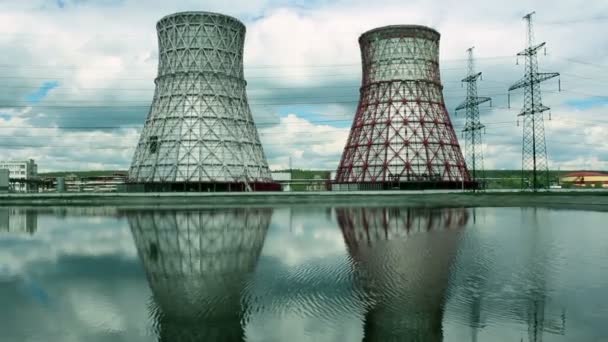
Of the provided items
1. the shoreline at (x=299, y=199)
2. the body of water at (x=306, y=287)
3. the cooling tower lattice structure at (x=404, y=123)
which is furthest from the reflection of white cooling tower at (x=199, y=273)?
the cooling tower lattice structure at (x=404, y=123)

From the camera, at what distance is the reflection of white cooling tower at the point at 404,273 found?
27.3 feet

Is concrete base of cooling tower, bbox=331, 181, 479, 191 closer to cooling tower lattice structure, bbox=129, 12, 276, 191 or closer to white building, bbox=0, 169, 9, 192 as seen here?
cooling tower lattice structure, bbox=129, 12, 276, 191

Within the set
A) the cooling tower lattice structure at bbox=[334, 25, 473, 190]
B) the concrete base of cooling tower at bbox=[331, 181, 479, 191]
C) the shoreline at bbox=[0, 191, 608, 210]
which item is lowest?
the shoreline at bbox=[0, 191, 608, 210]

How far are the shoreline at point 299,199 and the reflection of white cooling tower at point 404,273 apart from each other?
24.3 m

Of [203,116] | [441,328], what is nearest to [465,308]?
[441,328]

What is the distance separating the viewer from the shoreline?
155 ft

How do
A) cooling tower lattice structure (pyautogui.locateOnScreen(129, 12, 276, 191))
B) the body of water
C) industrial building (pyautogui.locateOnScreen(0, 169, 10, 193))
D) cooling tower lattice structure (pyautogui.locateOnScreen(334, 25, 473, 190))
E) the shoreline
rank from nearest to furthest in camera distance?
1. the body of water
2. the shoreline
3. cooling tower lattice structure (pyautogui.locateOnScreen(129, 12, 276, 191))
4. cooling tower lattice structure (pyautogui.locateOnScreen(334, 25, 473, 190))
5. industrial building (pyautogui.locateOnScreen(0, 169, 10, 193))

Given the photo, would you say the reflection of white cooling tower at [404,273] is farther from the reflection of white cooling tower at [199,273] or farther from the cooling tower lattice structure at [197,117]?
the cooling tower lattice structure at [197,117]

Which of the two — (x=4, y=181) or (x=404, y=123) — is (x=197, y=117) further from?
(x=4, y=181)

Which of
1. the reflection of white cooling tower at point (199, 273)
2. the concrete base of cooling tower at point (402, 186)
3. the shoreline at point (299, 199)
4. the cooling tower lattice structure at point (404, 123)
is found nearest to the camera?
the reflection of white cooling tower at point (199, 273)

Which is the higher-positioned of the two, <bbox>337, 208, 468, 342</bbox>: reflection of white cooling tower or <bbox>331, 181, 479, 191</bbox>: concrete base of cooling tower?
<bbox>331, 181, 479, 191</bbox>: concrete base of cooling tower

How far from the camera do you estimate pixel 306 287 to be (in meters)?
11.4

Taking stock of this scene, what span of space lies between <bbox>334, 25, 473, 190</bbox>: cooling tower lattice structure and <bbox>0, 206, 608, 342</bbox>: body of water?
41.6 metres

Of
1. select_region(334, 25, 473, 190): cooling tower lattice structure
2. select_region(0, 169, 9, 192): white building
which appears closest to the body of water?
select_region(334, 25, 473, 190): cooling tower lattice structure
